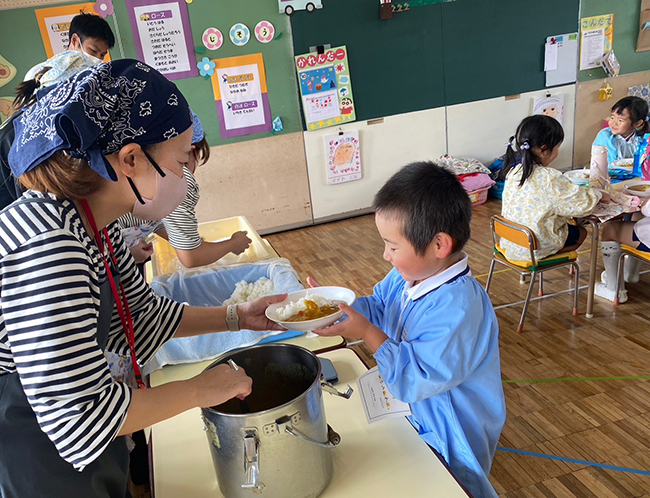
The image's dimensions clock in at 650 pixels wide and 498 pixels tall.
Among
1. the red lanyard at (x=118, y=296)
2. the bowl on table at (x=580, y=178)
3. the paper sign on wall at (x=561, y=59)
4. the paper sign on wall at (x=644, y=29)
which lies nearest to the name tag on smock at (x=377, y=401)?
the red lanyard at (x=118, y=296)

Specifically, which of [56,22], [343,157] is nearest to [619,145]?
[343,157]

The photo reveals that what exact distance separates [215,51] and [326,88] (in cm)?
105

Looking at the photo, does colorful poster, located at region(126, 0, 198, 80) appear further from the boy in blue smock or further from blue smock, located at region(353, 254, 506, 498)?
blue smock, located at region(353, 254, 506, 498)

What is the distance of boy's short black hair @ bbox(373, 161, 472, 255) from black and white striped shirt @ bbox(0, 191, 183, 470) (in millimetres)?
674

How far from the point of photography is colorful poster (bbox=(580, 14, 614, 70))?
5352 mm

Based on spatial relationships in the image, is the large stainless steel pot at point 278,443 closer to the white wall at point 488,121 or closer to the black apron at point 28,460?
the black apron at point 28,460

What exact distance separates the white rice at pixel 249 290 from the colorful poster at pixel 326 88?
3025mm

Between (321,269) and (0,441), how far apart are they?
10.8 feet

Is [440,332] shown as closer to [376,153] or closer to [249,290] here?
[249,290]

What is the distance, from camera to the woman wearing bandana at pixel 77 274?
69 centimetres

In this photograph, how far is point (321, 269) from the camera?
13.3 ft

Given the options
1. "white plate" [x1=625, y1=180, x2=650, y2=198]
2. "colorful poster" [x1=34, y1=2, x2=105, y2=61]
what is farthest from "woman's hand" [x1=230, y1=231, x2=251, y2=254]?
"colorful poster" [x1=34, y1=2, x2=105, y2=61]

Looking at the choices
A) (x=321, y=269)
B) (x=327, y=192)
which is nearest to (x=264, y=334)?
(x=321, y=269)

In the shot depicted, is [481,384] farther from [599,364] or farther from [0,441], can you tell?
[599,364]
